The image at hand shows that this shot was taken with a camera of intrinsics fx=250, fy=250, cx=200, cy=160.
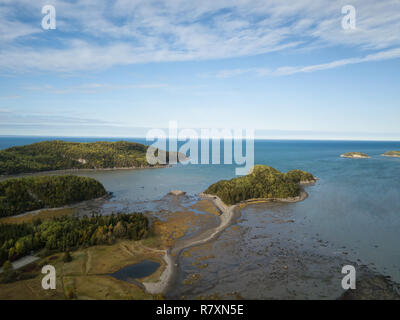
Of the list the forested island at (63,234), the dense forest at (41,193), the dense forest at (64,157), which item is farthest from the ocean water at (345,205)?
the dense forest at (64,157)

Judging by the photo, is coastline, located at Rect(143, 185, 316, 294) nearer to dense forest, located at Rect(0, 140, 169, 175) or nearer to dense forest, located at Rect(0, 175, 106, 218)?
dense forest, located at Rect(0, 175, 106, 218)

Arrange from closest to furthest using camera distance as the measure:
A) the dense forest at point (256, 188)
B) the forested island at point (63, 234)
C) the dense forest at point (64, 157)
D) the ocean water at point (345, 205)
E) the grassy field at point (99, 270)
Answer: the grassy field at point (99, 270)
the forested island at point (63, 234)
the ocean water at point (345, 205)
the dense forest at point (256, 188)
the dense forest at point (64, 157)

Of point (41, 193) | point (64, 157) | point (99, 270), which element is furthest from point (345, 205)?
point (64, 157)

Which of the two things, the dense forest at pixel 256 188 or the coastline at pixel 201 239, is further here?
the dense forest at pixel 256 188

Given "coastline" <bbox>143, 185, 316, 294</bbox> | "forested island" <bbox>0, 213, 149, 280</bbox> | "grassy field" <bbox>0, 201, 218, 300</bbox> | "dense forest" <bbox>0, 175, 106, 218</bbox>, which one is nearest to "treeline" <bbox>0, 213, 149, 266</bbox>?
"forested island" <bbox>0, 213, 149, 280</bbox>

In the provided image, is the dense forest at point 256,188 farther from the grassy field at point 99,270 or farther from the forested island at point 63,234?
the forested island at point 63,234

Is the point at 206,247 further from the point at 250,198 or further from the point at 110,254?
the point at 250,198
